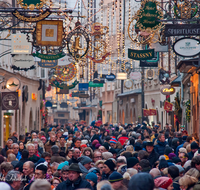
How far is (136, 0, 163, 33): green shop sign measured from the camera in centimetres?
1520

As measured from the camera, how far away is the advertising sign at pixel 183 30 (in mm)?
12930

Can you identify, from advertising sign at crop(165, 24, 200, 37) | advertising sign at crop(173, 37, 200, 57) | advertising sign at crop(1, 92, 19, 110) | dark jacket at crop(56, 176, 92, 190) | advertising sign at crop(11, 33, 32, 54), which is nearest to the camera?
dark jacket at crop(56, 176, 92, 190)

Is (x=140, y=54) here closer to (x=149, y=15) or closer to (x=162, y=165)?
(x=149, y=15)

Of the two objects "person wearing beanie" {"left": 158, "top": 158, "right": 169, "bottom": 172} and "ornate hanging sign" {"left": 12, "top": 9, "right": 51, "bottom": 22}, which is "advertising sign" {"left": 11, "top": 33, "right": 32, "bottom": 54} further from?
"person wearing beanie" {"left": 158, "top": 158, "right": 169, "bottom": 172}

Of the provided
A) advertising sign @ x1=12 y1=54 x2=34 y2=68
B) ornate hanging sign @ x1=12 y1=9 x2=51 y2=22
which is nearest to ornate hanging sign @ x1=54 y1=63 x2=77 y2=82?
advertising sign @ x1=12 y1=54 x2=34 y2=68

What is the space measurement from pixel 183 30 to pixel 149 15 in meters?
2.58

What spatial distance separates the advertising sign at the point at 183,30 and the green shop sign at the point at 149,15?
2.16m

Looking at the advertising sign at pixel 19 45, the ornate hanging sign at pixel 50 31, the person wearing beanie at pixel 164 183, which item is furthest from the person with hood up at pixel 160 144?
the advertising sign at pixel 19 45

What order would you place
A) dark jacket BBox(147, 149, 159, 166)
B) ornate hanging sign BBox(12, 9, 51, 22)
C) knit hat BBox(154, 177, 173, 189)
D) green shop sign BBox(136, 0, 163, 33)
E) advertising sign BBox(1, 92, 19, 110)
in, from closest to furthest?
knit hat BBox(154, 177, 173, 189) → dark jacket BBox(147, 149, 159, 166) → ornate hanging sign BBox(12, 9, 51, 22) → green shop sign BBox(136, 0, 163, 33) → advertising sign BBox(1, 92, 19, 110)

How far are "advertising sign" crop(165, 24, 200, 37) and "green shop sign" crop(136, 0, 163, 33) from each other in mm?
2164

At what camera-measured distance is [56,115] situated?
109 metres

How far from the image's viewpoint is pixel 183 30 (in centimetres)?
1300

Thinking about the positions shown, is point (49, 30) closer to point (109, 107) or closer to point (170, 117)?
point (170, 117)

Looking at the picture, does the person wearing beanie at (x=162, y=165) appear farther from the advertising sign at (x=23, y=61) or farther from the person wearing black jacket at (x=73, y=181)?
the advertising sign at (x=23, y=61)
